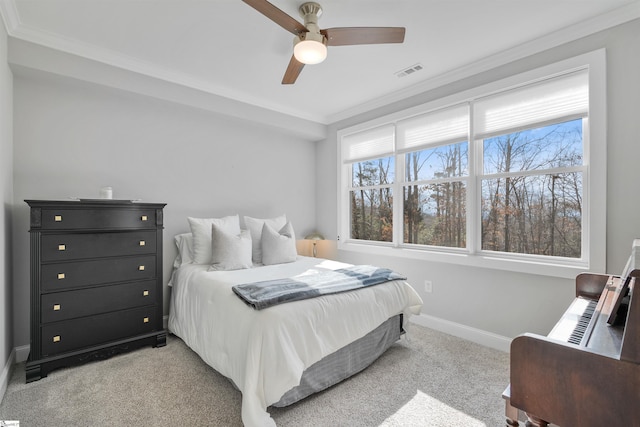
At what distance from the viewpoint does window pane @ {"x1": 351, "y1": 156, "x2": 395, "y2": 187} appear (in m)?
3.92

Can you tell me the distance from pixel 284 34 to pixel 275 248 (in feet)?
6.74

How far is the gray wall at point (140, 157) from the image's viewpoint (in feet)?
8.43

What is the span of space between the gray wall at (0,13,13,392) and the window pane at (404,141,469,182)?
370 centimetres

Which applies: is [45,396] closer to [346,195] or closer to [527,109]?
[346,195]

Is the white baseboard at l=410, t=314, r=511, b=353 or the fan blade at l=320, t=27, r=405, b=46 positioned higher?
the fan blade at l=320, t=27, r=405, b=46

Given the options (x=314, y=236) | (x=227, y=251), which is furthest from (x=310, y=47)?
(x=314, y=236)

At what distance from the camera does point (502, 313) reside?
2.74 m

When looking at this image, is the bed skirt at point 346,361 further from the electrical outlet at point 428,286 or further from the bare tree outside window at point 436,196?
the bare tree outside window at point 436,196

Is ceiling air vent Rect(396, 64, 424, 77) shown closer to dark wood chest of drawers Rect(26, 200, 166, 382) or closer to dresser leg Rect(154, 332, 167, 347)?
dark wood chest of drawers Rect(26, 200, 166, 382)

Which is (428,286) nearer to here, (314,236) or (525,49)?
(314,236)

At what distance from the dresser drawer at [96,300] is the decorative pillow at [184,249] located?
1.41 feet

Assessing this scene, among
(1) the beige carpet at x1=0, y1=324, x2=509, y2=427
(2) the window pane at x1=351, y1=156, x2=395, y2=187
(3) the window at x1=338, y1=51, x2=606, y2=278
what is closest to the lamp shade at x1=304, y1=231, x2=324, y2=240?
(3) the window at x1=338, y1=51, x2=606, y2=278

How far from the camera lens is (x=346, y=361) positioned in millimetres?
2211

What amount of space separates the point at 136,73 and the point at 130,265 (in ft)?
6.01
